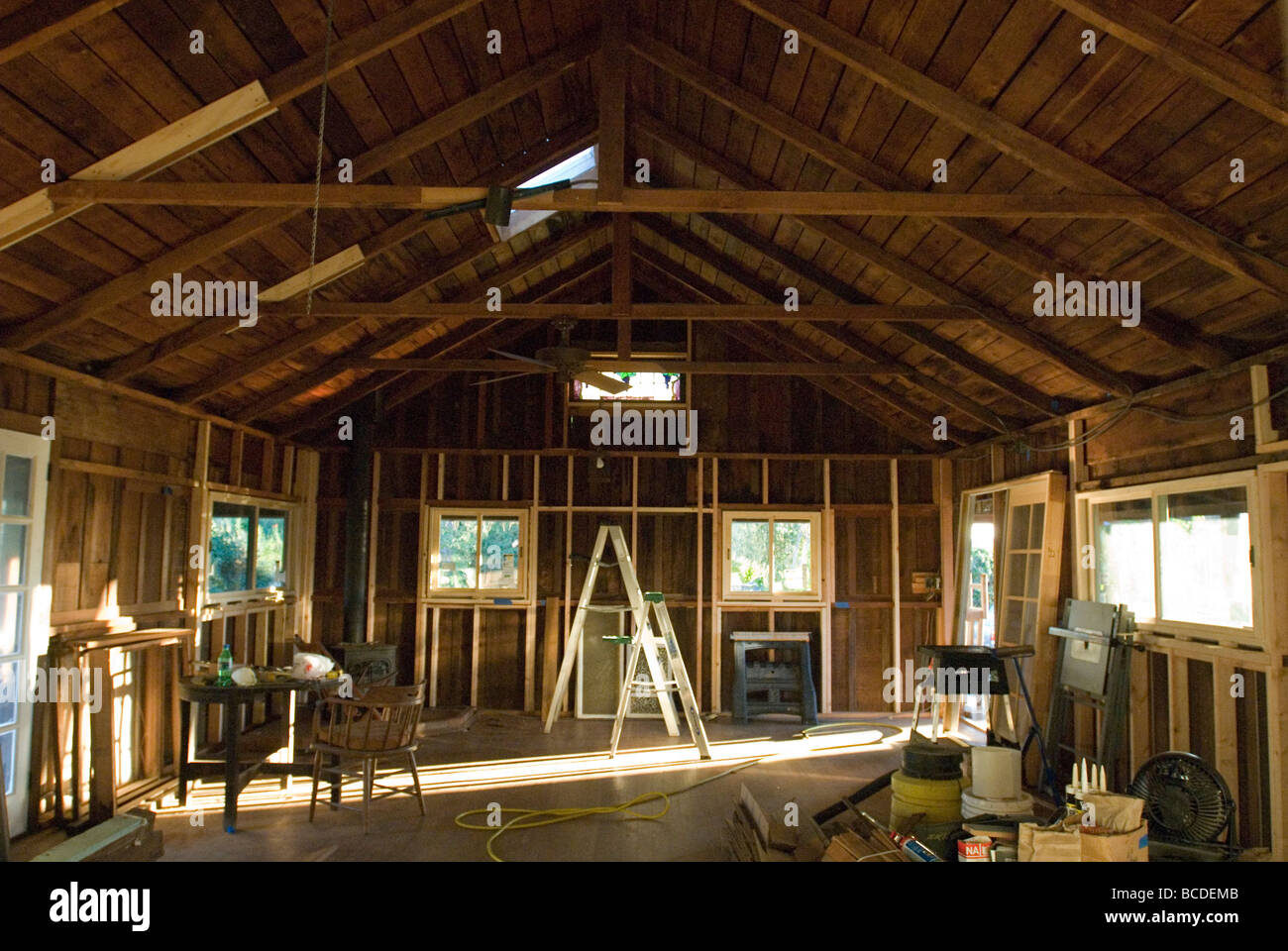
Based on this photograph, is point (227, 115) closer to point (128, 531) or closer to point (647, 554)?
point (128, 531)

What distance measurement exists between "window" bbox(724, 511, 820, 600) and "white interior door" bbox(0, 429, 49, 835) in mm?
6554

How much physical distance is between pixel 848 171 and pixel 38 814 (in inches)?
253

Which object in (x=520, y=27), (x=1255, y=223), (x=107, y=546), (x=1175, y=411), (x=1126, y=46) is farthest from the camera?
(x=107, y=546)

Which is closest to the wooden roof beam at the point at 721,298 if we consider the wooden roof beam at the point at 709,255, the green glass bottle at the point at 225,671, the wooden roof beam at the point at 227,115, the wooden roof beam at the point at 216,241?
the wooden roof beam at the point at 709,255

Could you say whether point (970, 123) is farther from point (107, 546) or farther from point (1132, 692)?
point (107, 546)

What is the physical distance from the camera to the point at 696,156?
21.3 feet

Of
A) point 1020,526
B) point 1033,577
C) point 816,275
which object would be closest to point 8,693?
point 816,275

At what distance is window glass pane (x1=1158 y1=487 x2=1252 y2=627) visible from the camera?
16.6ft

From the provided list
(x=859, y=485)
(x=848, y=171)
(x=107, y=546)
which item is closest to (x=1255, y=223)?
(x=848, y=171)

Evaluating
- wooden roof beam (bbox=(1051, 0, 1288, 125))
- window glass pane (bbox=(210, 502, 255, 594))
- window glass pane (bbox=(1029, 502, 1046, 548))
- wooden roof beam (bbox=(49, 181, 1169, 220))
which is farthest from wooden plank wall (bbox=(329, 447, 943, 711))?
wooden roof beam (bbox=(1051, 0, 1288, 125))

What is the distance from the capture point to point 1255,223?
4.17 meters

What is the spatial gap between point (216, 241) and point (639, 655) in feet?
16.9

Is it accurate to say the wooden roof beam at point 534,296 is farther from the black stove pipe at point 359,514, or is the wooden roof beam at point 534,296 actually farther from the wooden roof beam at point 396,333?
the wooden roof beam at point 396,333

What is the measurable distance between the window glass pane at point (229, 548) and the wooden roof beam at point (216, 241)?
2.86 meters
